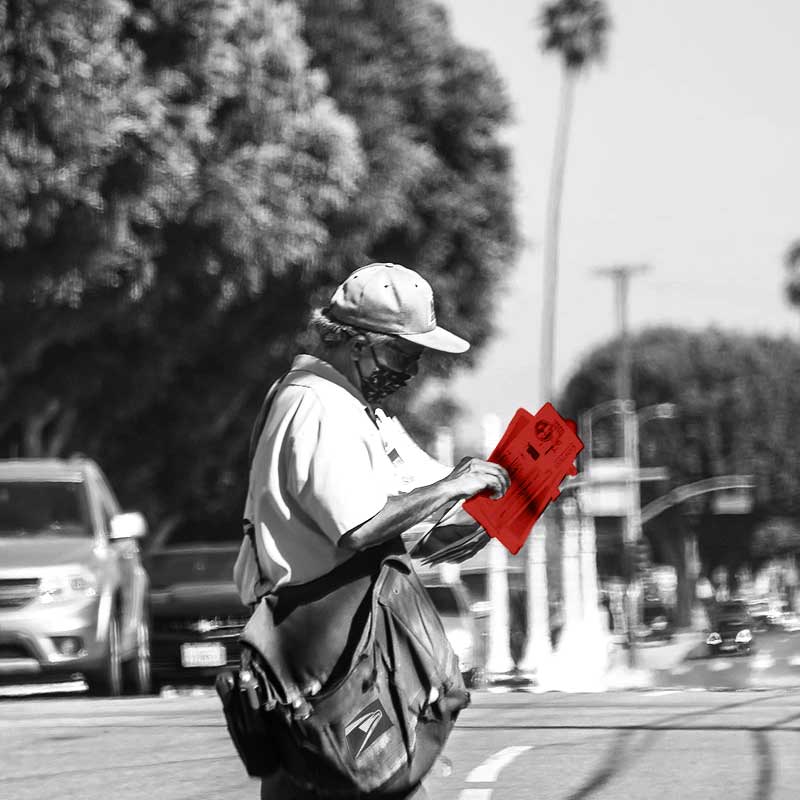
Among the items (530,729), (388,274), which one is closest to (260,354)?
(530,729)

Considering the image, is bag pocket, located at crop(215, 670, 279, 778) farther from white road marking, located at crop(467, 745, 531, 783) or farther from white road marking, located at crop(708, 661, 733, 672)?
white road marking, located at crop(708, 661, 733, 672)

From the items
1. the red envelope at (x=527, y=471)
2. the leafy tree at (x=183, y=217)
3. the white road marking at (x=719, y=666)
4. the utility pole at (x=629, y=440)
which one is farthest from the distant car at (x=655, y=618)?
the red envelope at (x=527, y=471)

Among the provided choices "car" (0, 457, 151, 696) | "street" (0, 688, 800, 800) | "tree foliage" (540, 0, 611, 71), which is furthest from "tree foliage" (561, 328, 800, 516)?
"street" (0, 688, 800, 800)

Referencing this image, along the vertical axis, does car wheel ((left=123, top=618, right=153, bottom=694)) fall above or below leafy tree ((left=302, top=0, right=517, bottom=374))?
below

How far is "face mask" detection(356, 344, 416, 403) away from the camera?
14.1 feet

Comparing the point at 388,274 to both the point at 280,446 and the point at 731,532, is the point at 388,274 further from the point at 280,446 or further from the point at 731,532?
the point at 731,532

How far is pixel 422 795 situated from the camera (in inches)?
163

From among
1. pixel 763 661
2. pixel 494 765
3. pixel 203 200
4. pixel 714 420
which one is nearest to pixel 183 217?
pixel 203 200

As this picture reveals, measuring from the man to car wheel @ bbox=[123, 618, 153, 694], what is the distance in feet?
38.6

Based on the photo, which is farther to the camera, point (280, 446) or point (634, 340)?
point (634, 340)

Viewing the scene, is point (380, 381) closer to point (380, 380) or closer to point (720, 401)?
point (380, 380)

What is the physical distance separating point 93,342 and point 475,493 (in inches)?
909

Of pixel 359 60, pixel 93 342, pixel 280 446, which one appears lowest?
pixel 280 446

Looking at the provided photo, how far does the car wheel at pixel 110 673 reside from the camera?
14641 mm
